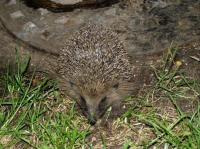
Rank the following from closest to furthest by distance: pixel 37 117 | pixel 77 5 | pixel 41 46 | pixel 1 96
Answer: pixel 37 117 → pixel 1 96 → pixel 41 46 → pixel 77 5

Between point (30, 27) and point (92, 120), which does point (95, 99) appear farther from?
point (30, 27)

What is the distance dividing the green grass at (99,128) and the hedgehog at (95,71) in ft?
0.40

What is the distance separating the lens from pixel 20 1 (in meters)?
5.42

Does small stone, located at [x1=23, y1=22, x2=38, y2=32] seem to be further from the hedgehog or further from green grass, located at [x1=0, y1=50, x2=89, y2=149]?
the hedgehog

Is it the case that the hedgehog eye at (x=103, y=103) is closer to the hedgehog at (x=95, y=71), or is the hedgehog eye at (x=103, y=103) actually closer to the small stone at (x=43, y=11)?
the hedgehog at (x=95, y=71)

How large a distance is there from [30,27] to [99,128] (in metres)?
1.49

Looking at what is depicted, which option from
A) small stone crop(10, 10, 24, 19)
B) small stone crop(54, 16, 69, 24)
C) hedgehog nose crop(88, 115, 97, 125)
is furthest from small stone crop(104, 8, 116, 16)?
hedgehog nose crop(88, 115, 97, 125)

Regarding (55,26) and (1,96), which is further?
(55,26)

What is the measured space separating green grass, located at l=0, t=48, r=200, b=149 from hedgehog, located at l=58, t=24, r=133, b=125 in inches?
4.8

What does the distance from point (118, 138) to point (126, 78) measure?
1.97 ft

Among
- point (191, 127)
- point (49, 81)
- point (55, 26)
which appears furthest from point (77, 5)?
point (191, 127)

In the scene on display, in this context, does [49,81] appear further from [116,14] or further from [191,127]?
[191,127]

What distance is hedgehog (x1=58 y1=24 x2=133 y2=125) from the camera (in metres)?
4.23

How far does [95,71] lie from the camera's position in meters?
4.20
